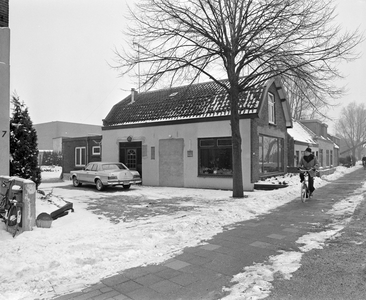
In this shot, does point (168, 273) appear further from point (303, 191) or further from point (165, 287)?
point (303, 191)

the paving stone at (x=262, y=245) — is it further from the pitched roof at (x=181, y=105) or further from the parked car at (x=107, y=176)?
the parked car at (x=107, y=176)

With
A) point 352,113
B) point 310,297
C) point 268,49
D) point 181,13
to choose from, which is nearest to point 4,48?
point 181,13

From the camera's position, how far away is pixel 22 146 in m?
10.9

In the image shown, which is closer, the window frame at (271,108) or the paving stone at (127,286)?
the paving stone at (127,286)

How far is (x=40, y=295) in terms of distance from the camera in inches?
146

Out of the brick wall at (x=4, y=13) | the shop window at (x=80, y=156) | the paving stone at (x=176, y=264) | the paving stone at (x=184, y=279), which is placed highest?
the brick wall at (x=4, y=13)

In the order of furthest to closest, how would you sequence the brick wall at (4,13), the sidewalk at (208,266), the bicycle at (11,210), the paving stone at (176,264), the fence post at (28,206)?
the brick wall at (4,13) → the bicycle at (11,210) → the fence post at (28,206) → the paving stone at (176,264) → the sidewalk at (208,266)

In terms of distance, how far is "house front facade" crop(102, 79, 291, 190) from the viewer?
582 inches

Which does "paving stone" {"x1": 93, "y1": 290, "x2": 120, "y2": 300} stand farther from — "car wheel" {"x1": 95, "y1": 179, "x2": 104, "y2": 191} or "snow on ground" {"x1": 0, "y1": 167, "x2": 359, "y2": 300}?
"car wheel" {"x1": 95, "y1": 179, "x2": 104, "y2": 191}

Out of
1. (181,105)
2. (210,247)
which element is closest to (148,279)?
(210,247)

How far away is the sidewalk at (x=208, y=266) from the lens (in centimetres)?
373

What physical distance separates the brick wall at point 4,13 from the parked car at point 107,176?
296 inches

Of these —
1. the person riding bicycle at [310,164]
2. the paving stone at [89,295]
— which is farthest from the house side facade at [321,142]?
the paving stone at [89,295]

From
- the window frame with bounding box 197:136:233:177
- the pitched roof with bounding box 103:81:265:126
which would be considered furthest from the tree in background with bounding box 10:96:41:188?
the window frame with bounding box 197:136:233:177
